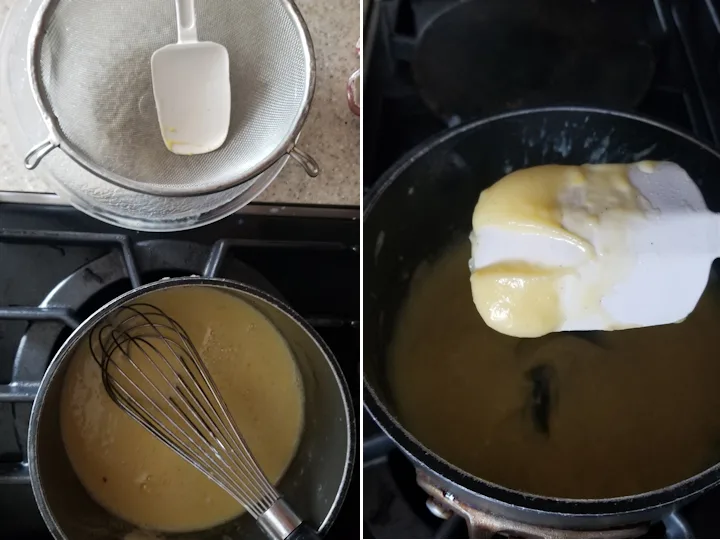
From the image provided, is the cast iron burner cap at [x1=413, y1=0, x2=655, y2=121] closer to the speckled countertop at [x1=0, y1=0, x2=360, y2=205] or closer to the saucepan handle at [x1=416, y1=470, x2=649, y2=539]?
the speckled countertop at [x1=0, y1=0, x2=360, y2=205]

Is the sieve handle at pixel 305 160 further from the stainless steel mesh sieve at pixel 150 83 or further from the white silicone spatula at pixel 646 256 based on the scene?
the white silicone spatula at pixel 646 256

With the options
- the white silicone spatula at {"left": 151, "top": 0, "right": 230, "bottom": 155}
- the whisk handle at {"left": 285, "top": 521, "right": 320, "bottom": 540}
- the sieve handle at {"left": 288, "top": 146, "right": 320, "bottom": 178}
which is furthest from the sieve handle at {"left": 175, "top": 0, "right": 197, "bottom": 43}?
the whisk handle at {"left": 285, "top": 521, "right": 320, "bottom": 540}

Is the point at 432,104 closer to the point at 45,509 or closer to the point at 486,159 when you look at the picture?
the point at 486,159

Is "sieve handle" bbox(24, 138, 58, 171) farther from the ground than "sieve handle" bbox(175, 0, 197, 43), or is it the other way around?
"sieve handle" bbox(175, 0, 197, 43)

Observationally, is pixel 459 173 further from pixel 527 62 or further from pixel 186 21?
pixel 186 21

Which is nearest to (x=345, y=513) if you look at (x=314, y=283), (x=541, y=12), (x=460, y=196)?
(x=314, y=283)

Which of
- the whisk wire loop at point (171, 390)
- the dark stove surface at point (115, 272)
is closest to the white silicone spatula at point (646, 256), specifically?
the dark stove surface at point (115, 272)
